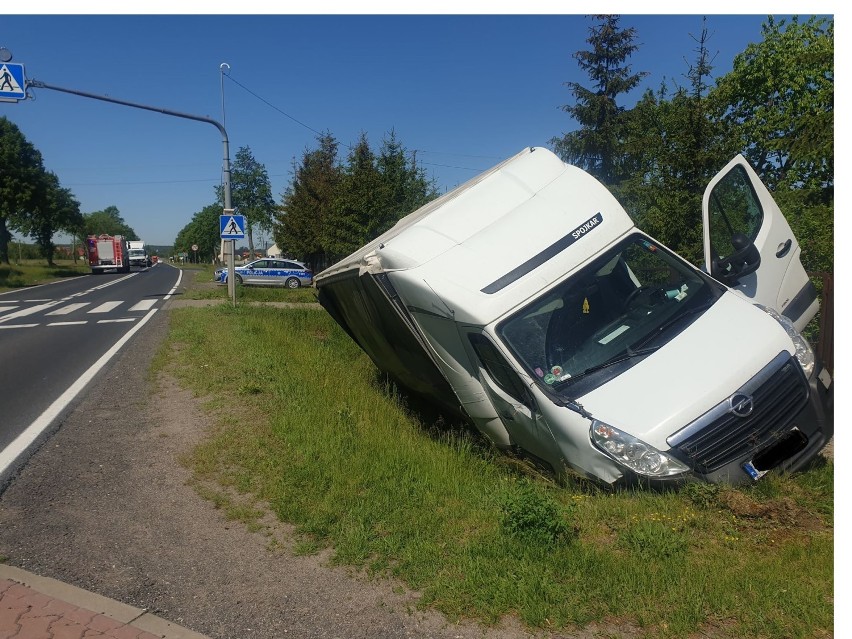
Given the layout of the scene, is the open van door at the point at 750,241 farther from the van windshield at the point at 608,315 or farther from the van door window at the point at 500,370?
the van door window at the point at 500,370

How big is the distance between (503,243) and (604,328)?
1061 mm

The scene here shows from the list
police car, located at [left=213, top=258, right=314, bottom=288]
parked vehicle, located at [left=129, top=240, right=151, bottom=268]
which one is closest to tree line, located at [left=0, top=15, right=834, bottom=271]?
police car, located at [left=213, top=258, right=314, bottom=288]

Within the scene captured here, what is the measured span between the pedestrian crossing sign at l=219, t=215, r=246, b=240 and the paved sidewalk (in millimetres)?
15598

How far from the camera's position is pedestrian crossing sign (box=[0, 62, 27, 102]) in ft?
46.7

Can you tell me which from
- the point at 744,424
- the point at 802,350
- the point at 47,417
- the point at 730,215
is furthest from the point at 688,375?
the point at 47,417

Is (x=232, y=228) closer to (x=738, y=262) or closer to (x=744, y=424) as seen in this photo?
(x=738, y=262)

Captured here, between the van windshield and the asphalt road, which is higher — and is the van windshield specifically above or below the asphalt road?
above

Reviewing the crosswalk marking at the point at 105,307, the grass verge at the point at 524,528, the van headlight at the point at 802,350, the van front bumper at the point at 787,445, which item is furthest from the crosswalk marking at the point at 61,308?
the van front bumper at the point at 787,445

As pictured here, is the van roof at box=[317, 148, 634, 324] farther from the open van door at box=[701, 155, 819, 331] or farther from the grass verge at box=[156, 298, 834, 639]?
the grass verge at box=[156, 298, 834, 639]

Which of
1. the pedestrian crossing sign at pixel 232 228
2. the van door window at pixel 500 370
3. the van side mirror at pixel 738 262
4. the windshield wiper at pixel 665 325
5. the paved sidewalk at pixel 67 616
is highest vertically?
the pedestrian crossing sign at pixel 232 228

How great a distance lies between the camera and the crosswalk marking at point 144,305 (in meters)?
21.5

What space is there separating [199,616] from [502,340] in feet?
8.76

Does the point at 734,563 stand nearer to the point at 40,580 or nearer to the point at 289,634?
the point at 289,634

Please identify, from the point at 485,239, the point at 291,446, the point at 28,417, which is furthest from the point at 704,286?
the point at 28,417
